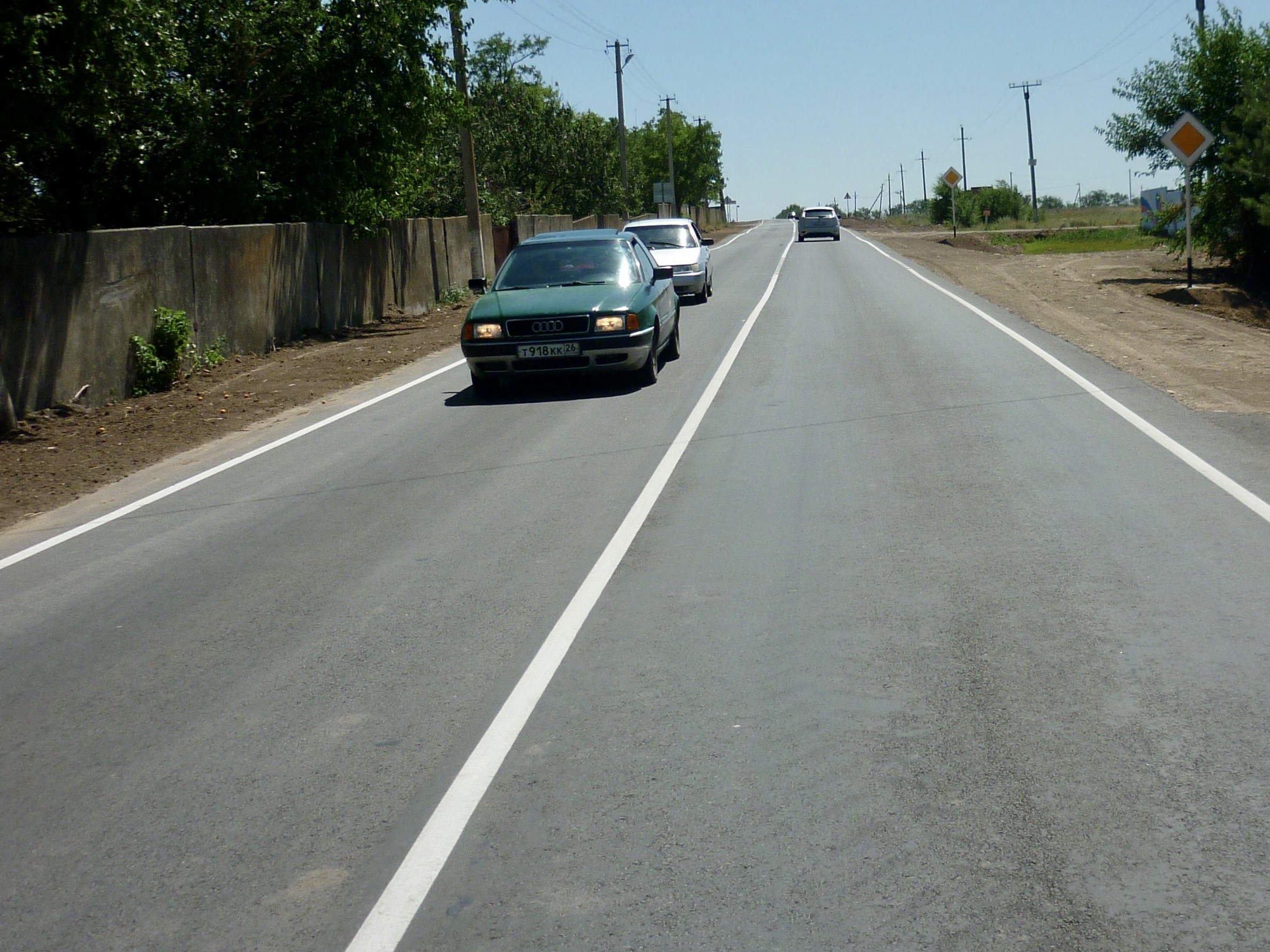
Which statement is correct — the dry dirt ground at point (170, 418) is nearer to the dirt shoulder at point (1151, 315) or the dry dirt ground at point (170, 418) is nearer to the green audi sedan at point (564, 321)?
the green audi sedan at point (564, 321)

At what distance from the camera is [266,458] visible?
10859 mm

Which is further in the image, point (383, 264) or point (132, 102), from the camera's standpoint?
point (383, 264)

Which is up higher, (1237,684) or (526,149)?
(526,149)

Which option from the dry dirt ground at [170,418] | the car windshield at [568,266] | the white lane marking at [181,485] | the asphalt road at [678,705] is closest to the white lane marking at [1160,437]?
the asphalt road at [678,705]

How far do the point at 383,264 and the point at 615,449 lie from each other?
50.9ft

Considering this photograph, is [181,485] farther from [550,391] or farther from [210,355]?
[210,355]

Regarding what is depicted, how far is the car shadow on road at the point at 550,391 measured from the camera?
1315 centimetres

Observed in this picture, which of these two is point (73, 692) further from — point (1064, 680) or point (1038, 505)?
point (1038, 505)

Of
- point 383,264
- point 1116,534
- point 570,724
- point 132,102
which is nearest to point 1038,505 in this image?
point 1116,534

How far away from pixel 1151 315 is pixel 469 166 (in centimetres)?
1462

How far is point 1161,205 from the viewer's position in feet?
104

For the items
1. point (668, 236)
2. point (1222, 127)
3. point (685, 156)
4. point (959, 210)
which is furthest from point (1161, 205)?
point (685, 156)

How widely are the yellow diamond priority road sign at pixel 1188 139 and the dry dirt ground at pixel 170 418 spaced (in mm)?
12704

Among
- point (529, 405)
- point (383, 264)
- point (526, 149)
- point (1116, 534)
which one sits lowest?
point (1116, 534)
